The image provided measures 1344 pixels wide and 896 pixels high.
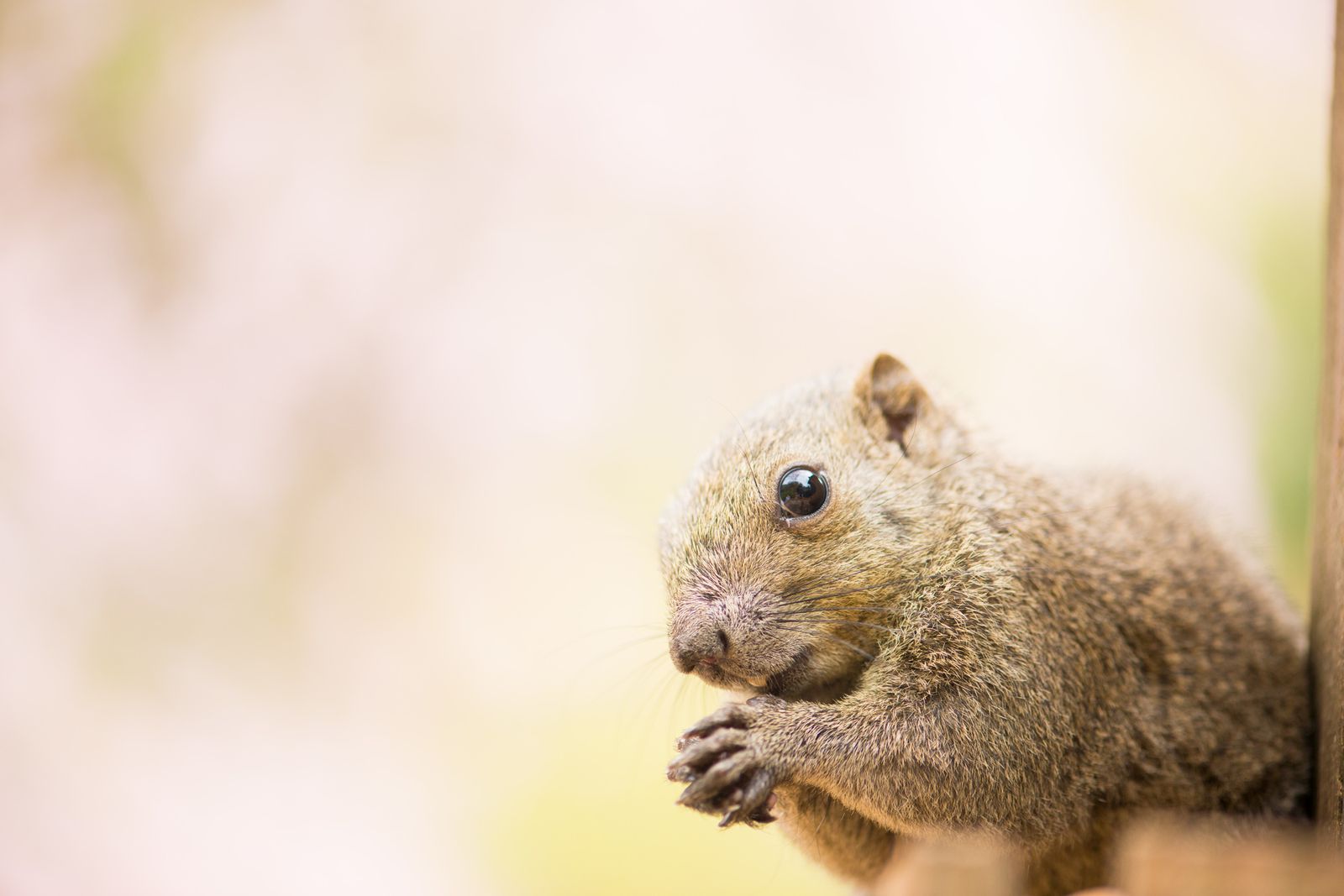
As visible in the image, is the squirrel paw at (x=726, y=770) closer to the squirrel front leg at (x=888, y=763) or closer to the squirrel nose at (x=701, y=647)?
the squirrel front leg at (x=888, y=763)

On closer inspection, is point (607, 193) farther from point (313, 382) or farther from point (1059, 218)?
point (1059, 218)

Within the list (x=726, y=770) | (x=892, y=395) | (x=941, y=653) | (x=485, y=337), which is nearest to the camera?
(x=726, y=770)

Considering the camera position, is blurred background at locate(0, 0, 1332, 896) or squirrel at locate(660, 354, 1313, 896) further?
blurred background at locate(0, 0, 1332, 896)

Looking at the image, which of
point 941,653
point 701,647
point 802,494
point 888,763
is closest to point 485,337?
point 802,494

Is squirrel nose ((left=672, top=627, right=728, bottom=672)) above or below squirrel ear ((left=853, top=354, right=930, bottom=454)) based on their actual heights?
below

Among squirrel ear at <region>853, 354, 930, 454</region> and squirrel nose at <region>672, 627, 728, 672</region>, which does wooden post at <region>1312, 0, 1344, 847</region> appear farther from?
squirrel nose at <region>672, 627, 728, 672</region>

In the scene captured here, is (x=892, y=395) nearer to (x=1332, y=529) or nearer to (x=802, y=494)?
(x=802, y=494)

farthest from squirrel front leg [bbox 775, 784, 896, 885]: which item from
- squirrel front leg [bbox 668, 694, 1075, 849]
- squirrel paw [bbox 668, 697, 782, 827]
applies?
squirrel paw [bbox 668, 697, 782, 827]
